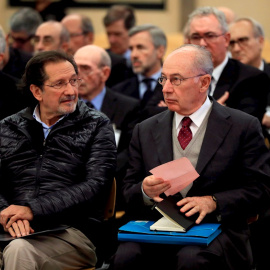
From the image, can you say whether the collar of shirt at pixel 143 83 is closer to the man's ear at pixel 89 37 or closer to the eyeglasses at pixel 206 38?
the eyeglasses at pixel 206 38

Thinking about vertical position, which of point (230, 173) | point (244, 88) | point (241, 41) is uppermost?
point (241, 41)

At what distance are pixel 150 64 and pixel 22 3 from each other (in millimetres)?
5534

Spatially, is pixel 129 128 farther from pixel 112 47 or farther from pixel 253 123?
pixel 112 47

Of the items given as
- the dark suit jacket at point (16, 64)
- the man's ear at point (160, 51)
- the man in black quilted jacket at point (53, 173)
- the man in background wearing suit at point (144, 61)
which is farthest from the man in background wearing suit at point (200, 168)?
the man's ear at point (160, 51)

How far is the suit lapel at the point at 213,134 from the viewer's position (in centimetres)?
347

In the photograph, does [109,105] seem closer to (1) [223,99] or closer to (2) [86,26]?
(1) [223,99]

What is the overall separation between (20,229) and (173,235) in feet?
2.88

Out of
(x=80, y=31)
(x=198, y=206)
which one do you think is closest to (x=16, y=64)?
(x=80, y=31)

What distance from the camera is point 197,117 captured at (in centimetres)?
364

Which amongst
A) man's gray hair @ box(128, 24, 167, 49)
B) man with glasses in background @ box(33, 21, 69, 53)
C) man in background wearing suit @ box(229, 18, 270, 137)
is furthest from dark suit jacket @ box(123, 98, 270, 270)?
man with glasses in background @ box(33, 21, 69, 53)

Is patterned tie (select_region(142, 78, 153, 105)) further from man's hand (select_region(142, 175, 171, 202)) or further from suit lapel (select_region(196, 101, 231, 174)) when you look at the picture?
man's hand (select_region(142, 175, 171, 202))

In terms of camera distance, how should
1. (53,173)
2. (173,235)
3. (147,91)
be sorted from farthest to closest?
(147,91)
(53,173)
(173,235)

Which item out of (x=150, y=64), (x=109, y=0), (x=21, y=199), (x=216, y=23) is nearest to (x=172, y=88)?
(x=21, y=199)

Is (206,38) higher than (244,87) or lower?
higher
